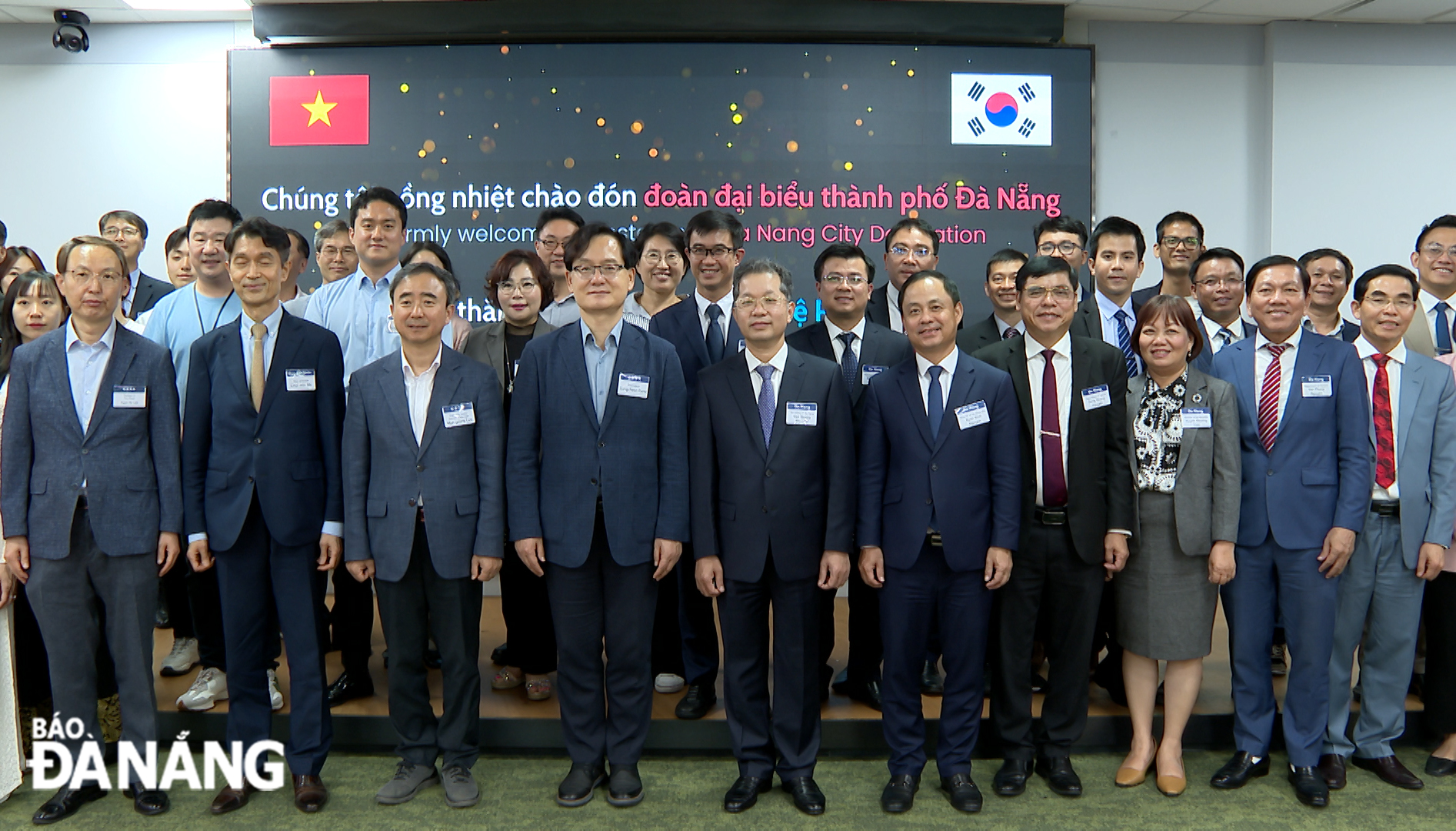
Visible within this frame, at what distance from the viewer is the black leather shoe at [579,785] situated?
3174mm

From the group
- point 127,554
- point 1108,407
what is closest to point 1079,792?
point 1108,407

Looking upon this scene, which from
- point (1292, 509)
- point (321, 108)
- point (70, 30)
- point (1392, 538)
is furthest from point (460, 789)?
point (70, 30)

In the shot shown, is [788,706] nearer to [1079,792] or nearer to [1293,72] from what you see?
[1079,792]

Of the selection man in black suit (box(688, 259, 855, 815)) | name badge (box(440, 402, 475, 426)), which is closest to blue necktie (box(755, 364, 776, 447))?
man in black suit (box(688, 259, 855, 815))

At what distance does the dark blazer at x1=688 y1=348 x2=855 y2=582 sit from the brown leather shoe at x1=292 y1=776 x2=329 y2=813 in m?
1.54

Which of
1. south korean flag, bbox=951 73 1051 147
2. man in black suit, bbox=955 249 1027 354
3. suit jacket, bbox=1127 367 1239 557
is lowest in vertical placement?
suit jacket, bbox=1127 367 1239 557

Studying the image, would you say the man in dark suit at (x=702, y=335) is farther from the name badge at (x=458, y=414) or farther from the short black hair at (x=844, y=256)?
the name badge at (x=458, y=414)

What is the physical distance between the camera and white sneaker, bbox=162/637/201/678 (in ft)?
13.4

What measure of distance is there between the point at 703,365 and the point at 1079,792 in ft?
6.91

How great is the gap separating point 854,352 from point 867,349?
0.32ft

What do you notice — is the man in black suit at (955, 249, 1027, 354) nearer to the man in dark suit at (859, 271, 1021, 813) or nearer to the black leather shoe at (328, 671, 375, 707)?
the man in dark suit at (859, 271, 1021, 813)

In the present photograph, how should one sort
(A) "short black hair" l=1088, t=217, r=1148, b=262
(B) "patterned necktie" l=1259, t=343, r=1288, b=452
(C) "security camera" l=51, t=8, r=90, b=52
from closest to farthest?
1. (B) "patterned necktie" l=1259, t=343, r=1288, b=452
2. (A) "short black hair" l=1088, t=217, r=1148, b=262
3. (C) "security camera" l=51, t=8, r=90, b=52

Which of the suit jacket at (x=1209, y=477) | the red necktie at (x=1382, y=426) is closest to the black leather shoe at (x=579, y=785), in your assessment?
the suit jacket at (x=1209, y=477)

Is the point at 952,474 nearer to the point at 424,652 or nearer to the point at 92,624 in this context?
the point at 424,652
